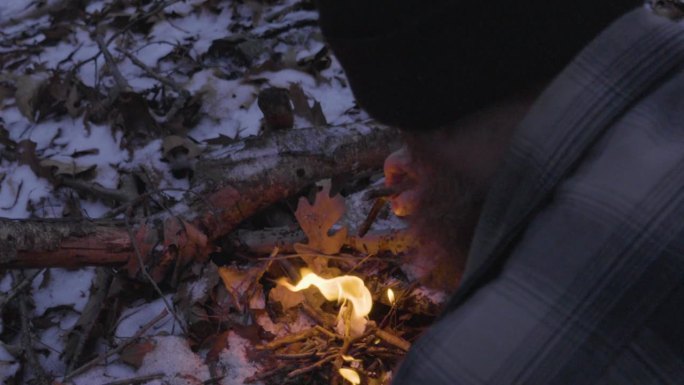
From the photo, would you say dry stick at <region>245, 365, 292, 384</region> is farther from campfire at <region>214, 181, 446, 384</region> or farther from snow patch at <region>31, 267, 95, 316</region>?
snow patch at <region>31, 267, 95, 316</region>

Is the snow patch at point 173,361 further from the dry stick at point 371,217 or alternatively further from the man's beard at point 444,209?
the man's beard at point 444,209

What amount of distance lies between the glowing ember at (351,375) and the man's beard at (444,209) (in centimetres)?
56

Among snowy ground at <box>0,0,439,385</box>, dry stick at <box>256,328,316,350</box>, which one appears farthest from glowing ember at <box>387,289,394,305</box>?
snowy ground at <box>0,0,439,385</box>

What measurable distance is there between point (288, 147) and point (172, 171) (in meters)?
0.65

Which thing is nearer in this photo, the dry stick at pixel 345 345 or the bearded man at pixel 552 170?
the bearded man at pixel 552 170

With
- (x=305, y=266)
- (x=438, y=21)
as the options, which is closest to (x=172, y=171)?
(x=305, y=266)

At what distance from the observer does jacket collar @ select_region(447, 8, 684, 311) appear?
1.27 m

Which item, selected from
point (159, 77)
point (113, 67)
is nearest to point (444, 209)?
point (159, 77)

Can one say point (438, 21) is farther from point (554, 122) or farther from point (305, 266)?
point (305, 266)

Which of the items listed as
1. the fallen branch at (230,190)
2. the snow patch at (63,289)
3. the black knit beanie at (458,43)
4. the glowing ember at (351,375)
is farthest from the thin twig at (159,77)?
the black knit beanie at (458,43)

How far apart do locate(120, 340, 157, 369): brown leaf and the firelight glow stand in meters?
0.51

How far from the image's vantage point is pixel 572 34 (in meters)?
1.34

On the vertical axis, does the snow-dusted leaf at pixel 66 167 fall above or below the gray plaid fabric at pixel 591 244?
below

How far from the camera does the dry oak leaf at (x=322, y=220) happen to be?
2.65 metres
